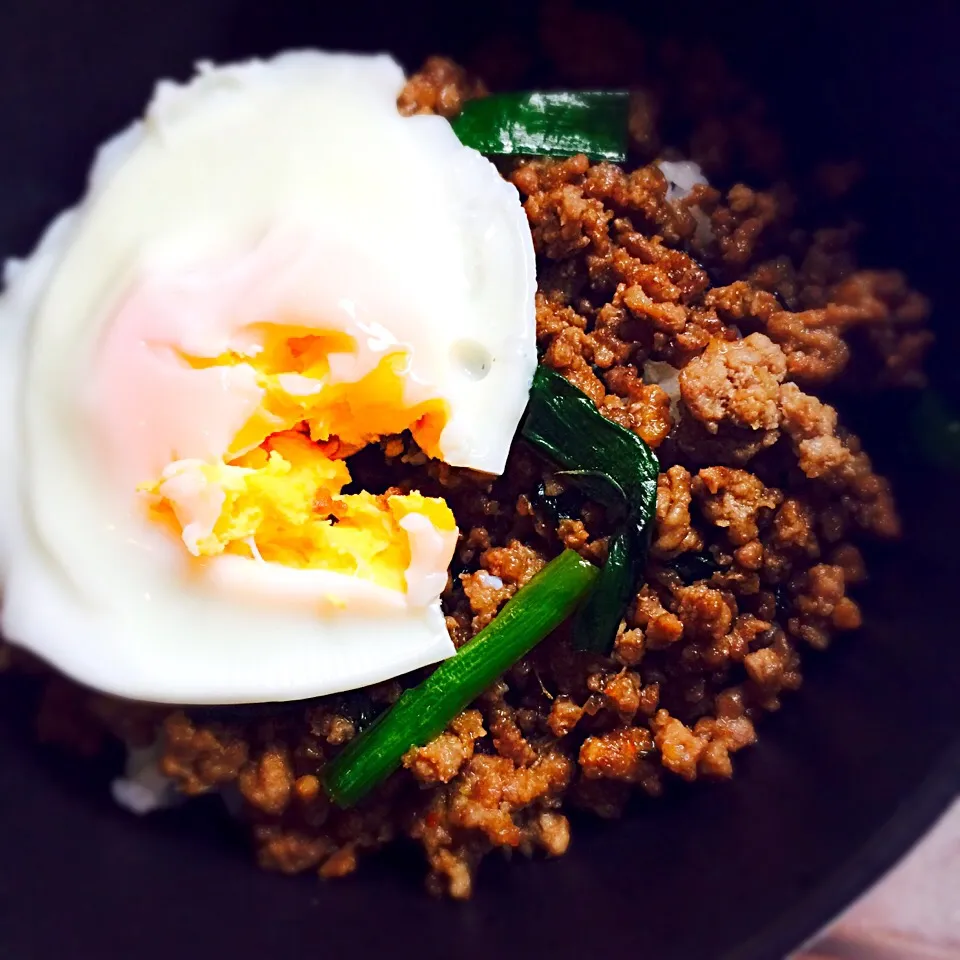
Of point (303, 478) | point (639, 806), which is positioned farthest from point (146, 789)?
point (639, 806)

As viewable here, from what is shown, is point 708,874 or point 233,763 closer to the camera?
point 708,874

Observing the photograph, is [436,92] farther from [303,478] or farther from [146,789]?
[146,789]

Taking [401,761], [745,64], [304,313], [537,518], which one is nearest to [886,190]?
[745,64]

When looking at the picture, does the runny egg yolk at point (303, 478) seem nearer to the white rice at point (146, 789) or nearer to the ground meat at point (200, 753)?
the ground meat at point (200, 753)

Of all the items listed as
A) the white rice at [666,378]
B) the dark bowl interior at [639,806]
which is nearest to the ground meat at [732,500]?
the white rice at [666,378]

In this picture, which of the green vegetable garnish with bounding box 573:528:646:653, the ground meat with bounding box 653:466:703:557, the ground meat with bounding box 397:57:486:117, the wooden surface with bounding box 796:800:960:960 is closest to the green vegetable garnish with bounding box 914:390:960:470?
the ground meat with bounding box 653:466:703:557

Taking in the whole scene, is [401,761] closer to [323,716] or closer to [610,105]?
[323,716]
